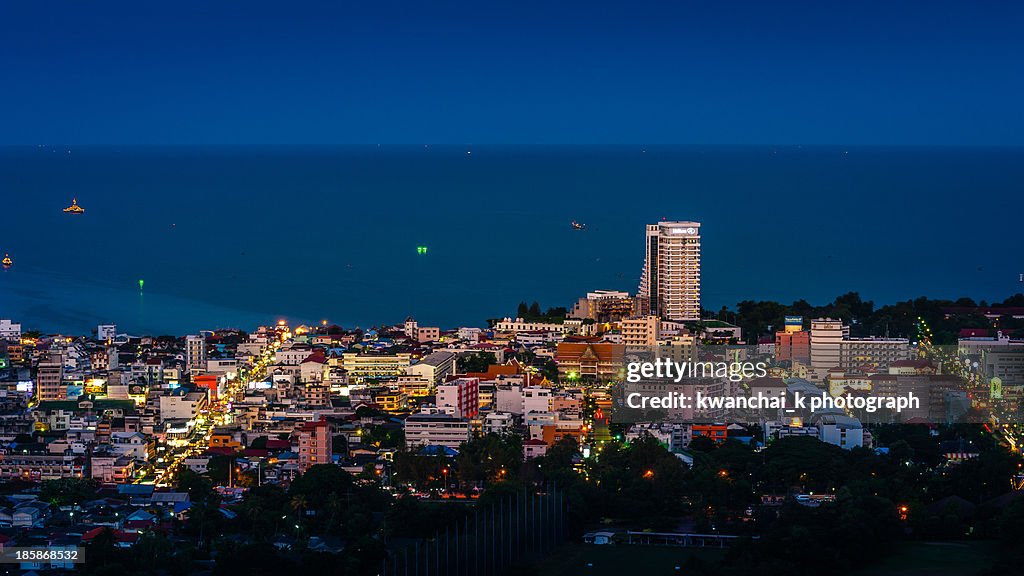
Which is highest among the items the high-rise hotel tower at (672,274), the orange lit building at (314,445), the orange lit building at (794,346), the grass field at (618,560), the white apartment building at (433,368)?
the high-rise hotel tower at (672,274)

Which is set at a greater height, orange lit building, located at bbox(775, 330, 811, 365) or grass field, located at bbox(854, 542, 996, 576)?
orange lit building, located at bbox(775, 330, 811, 365)

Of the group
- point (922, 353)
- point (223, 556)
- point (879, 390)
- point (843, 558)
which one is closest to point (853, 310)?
point (922, 353)

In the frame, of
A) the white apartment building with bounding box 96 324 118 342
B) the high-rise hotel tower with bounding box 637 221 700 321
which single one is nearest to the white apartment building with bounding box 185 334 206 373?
the white apartment building with bounding box 96 324 118 342

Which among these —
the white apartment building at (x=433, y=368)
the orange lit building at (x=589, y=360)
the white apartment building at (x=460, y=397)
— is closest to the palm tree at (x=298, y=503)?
the white apartment building at (x=460, y=397)

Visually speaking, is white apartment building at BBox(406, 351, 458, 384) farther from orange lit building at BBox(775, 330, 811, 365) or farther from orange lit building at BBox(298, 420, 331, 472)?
orange lit building at BBox(775, 330, 811, 365)

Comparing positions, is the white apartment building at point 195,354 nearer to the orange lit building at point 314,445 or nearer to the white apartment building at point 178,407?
the white apartment building at point 178,407

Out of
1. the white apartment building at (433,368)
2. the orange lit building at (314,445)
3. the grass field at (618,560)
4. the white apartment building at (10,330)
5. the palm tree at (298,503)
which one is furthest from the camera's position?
the white apartment building at (10,330)
